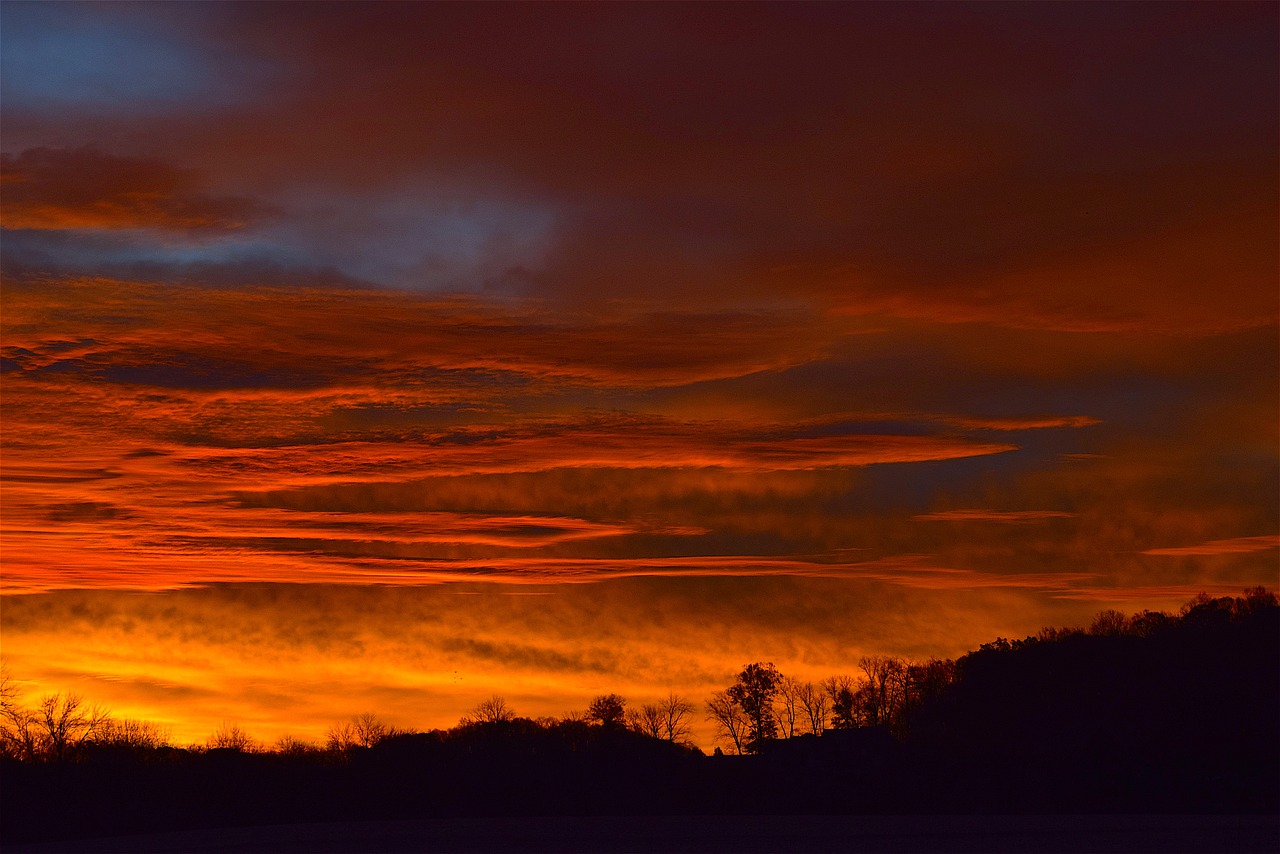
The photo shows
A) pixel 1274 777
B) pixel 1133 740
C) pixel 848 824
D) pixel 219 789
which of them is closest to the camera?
pixel 848 824

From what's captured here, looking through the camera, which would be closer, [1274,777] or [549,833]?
[549,833]

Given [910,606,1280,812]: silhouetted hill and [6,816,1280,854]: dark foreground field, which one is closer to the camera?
[6,816,1280,854]: dark foreground field

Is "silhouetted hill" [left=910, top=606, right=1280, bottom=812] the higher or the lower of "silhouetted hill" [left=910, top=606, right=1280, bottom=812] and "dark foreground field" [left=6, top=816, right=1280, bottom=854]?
the higher

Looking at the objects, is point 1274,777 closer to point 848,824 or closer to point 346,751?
point 848,824

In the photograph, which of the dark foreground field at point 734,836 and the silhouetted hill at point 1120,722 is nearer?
the dark foreground field at point 734,836

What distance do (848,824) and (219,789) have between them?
163ft

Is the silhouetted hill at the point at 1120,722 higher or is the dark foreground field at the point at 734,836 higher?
the silhouetted hill at the point at 1120,722

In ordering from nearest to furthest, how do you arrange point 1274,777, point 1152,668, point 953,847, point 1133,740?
point 953,847
point 1274,777
point 1133,740
point 1152,668

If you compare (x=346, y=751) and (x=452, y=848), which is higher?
(x=346, y=751)

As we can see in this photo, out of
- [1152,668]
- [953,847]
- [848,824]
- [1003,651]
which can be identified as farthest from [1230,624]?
[953,847]

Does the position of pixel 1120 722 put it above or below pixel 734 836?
above

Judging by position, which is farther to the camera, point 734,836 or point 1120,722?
point 1120,722

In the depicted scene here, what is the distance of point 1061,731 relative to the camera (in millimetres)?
126812

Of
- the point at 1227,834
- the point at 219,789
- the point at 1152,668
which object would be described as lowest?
the point at 1227,834
